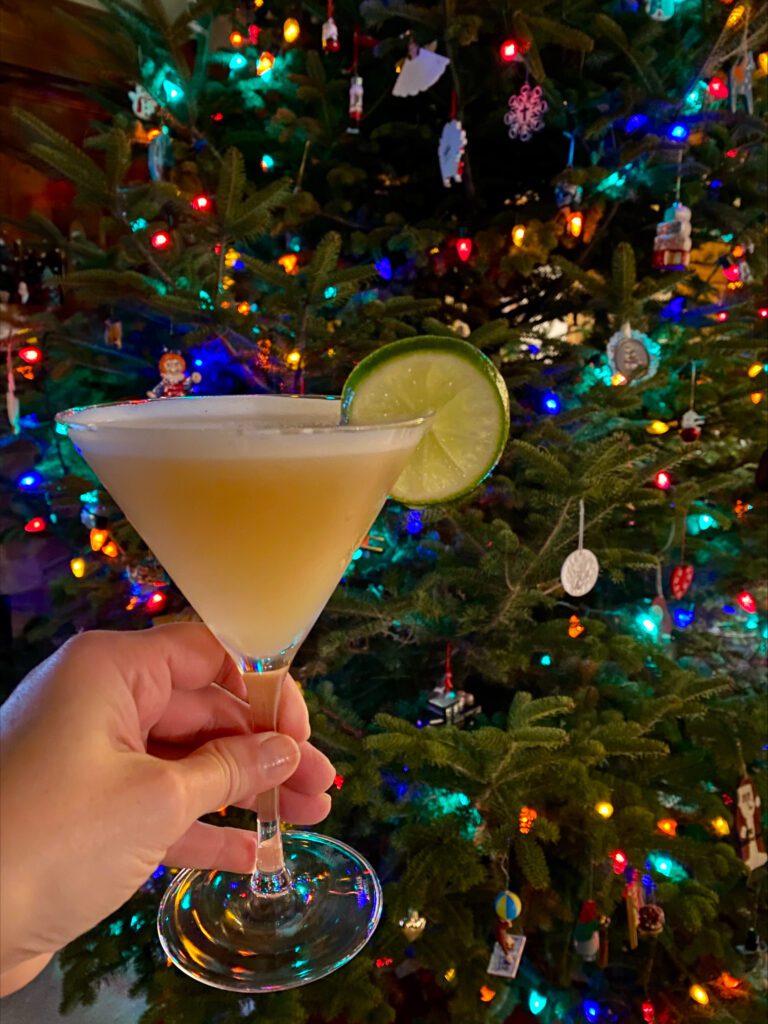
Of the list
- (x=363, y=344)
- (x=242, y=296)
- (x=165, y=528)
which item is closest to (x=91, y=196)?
(x=242, y=296)

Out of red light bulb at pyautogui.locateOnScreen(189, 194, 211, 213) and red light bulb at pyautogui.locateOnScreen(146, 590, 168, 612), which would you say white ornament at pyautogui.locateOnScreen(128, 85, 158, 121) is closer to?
red light bulb at pyautogui.locateOnScreen(189, 194, 211, 213)

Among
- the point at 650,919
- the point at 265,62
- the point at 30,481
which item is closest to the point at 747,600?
the point at 650,919

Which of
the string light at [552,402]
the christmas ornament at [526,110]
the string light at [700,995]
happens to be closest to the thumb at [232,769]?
the string light at [700,995]

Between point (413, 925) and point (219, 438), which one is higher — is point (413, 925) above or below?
below

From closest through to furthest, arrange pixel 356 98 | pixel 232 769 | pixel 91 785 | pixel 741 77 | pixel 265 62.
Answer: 1. pixel 91 785
2. pixel 232 769
3. pixel 741 77
4. pixel 356 98
5. pixel 265 62

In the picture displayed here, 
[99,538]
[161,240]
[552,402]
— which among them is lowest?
[99,538]

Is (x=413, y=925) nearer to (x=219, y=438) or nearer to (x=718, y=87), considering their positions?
(x=219, y=438)

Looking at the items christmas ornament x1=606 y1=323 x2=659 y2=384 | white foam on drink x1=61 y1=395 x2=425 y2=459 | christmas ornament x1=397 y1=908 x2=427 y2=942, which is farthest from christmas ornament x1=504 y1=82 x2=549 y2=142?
christmas ornament x1=397 y1=908 x2=427 y2=942
